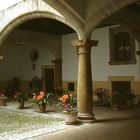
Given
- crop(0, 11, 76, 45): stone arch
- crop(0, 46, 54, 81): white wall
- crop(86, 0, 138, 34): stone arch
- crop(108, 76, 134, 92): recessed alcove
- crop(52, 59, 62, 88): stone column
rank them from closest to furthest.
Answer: crop(86, 0, 138, 34): stone arch, crop(0, 11, 76, 45): stone arch, crop(108, 76, 134, 92): recessed alcove, crop(52, 59, 62, 88): stone column, crop(0, 46, 54, 81): white wall

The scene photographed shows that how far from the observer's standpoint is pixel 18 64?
19.0m

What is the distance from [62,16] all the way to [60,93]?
7182 mm

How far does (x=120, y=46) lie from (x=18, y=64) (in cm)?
805

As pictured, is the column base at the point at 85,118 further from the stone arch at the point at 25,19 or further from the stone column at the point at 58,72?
the stone column at the point at 58,72

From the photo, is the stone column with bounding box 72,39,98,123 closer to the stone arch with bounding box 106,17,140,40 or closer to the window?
the stone arch with bounding box 106,17,140,40

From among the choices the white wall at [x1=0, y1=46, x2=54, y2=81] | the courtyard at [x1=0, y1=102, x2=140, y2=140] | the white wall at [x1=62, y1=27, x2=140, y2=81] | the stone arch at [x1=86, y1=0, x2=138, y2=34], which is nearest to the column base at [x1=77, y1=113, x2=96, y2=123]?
the courtyard at [x1=0, y1=102, x2=140, y2=140]

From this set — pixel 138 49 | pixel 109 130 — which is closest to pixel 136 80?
pixel 138 49

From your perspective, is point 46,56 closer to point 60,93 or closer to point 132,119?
point 60,93

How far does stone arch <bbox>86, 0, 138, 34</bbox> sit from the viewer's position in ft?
23.5

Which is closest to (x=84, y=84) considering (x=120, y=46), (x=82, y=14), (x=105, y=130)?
(x=105, y=130)

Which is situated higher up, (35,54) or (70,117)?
(35,54)

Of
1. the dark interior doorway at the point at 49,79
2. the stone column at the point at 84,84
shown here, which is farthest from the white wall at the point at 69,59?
the stone column at the point at 84,84

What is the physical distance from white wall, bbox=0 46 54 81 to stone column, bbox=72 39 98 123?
956 cm

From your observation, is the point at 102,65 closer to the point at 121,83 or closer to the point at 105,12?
the point at 121,83
